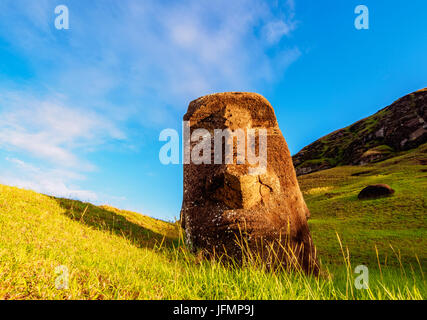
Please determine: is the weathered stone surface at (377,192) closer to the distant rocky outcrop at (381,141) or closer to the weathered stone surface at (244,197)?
the weathered stone surface at (244,197)

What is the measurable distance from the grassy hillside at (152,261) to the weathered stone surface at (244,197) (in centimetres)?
81

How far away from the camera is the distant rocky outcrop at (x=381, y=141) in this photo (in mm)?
81575

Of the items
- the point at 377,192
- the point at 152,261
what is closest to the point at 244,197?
the point at 152,261

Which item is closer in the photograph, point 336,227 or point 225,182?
point 225,182

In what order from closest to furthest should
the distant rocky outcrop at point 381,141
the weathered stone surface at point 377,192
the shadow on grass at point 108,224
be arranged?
the shadow on grass at point 108,224 → the weathered stone surface at point 377,192 → the distant rocky outcrop at point 381,141

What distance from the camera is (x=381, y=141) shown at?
90.4 meters

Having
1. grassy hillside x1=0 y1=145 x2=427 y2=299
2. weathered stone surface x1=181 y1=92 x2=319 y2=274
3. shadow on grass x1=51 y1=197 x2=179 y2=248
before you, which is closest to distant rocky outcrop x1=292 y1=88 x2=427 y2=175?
grassy hillside x1=0 y1=145 x2=427 y2=299

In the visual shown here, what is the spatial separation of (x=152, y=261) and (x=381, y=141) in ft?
338

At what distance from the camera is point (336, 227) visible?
18281mm

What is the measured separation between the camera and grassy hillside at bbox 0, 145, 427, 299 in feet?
11.7

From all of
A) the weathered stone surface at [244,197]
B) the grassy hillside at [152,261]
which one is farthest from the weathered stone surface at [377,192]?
the weathered stone surface at [244,197]

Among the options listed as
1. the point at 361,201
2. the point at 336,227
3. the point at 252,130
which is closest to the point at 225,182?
the point at 252,130
